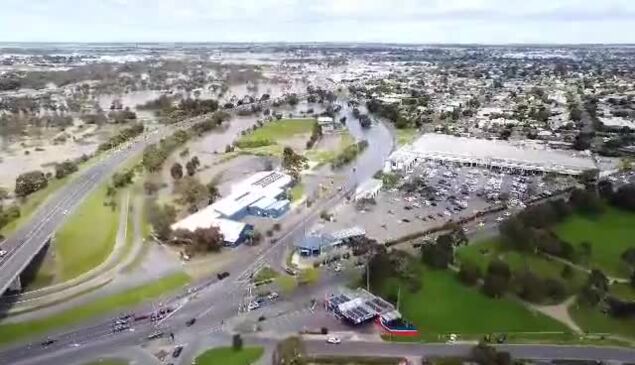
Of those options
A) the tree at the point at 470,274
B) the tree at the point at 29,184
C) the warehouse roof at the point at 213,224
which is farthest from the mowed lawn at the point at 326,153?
the tree at the point at 470,274

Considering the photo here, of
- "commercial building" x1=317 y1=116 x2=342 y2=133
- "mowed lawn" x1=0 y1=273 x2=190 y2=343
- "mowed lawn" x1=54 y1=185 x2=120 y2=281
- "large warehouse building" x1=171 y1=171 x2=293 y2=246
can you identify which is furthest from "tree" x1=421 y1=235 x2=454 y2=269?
"commercial building" x1=317 y1=116 x2=342 y2=133

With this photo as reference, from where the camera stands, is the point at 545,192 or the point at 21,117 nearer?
the point at 545,192

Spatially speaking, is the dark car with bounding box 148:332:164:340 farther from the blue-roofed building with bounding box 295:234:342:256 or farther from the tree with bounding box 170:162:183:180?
the tree with bounding box 170:162:183:180

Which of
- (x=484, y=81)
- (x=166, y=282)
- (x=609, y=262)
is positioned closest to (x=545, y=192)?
(x=609, y=262)

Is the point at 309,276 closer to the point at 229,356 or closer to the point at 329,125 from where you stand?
the point at 229,356

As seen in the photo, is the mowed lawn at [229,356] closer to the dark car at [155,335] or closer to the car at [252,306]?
the dark car at [155,335]

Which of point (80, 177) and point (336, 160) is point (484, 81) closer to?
point (336, 160)

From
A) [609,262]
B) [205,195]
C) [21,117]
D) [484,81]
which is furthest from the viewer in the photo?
[484,81]

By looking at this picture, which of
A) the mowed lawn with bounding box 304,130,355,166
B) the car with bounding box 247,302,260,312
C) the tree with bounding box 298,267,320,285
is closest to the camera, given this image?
the car with bounding box 247,302,260,312
